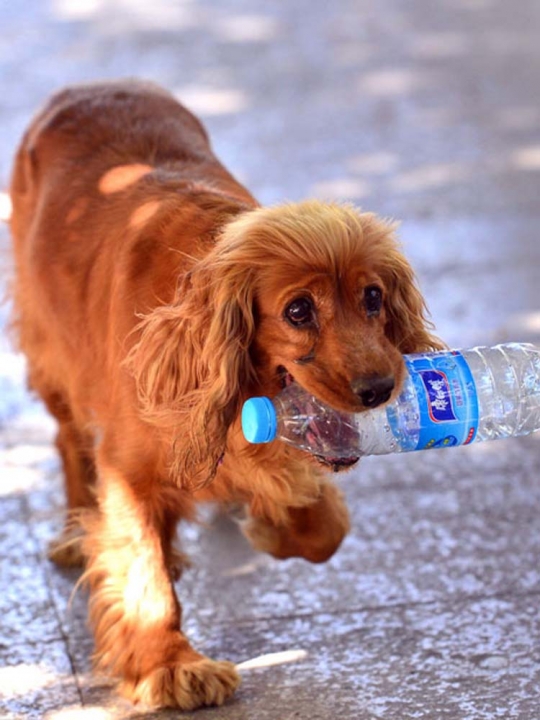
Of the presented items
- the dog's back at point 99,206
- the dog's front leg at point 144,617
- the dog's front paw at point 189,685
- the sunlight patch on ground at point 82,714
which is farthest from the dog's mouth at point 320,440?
the sunlight patch on ground at point 82,714

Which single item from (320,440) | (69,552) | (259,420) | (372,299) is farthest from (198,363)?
(69,552)

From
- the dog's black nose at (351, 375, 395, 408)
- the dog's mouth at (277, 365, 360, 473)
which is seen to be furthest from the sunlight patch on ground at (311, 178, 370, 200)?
the dog's black nose at (351, 375, 395, 408)

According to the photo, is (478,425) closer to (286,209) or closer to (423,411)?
(423,411)

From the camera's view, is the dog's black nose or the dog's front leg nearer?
the dog's black nose

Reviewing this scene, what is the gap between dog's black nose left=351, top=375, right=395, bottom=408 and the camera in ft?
9.40

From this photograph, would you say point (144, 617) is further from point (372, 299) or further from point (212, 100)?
point (212, 100)

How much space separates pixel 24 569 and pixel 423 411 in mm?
1579

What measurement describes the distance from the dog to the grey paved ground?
0.21m

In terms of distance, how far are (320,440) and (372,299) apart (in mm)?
374

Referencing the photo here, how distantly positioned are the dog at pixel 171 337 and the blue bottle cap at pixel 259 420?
3.1 inches

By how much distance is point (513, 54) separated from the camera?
9.62 meters

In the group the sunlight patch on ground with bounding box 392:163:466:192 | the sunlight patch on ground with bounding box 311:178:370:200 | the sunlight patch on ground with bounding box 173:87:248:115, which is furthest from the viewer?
the sunlight patch on ground with bounding box 173:87:248:115

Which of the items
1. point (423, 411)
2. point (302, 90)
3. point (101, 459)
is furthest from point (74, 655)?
point (302, 90)

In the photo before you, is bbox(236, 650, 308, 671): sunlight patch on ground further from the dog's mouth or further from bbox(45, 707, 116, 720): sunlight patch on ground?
the dog's mouth
